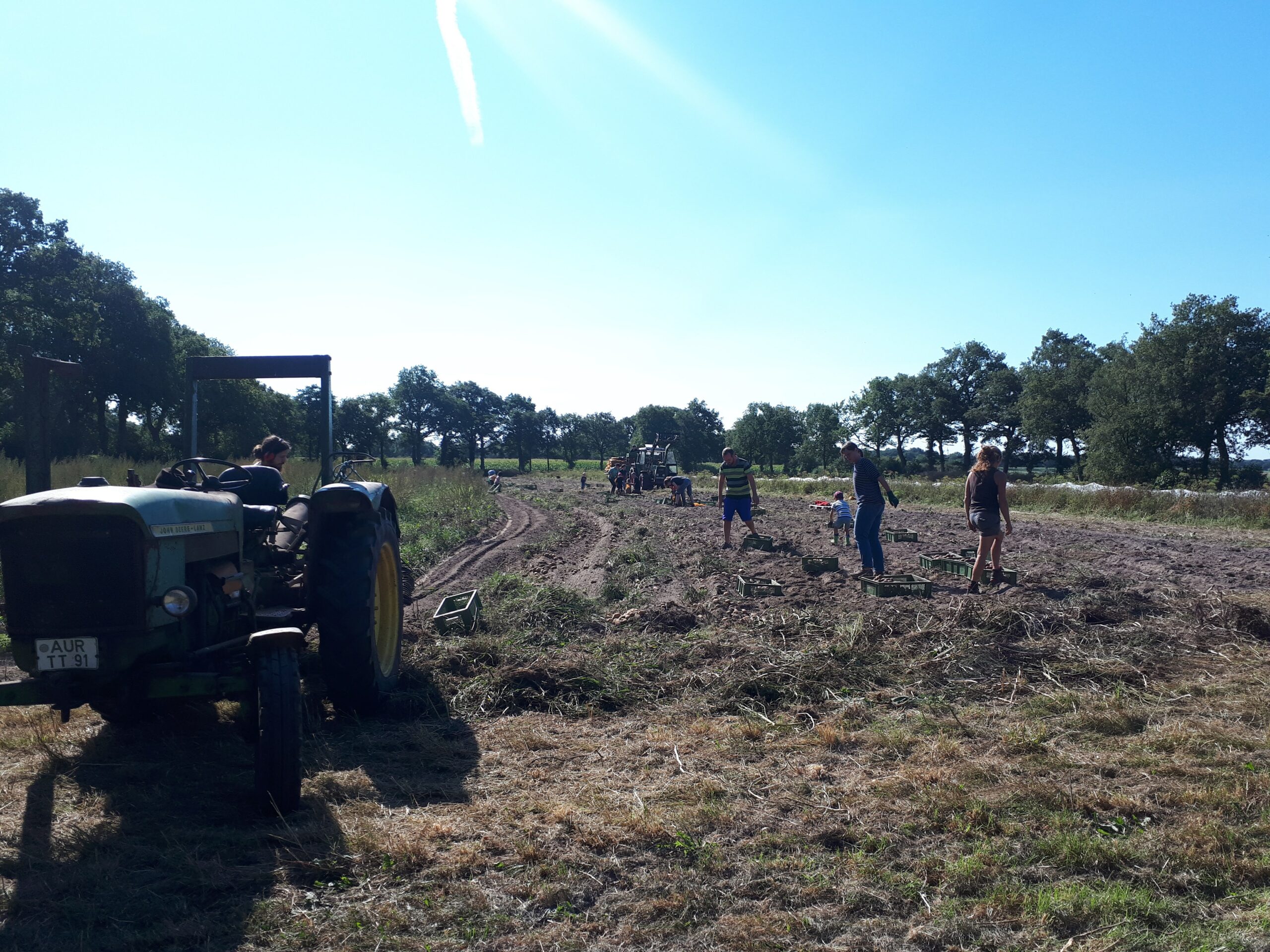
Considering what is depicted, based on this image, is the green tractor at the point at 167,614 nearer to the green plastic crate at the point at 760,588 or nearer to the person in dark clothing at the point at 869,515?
the green plastic crate at the point at 760,588

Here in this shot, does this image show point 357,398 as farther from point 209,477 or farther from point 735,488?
point 209,477

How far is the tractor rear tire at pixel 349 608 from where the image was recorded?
4.80 m

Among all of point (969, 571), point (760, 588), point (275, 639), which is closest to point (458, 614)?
point (760, 588)

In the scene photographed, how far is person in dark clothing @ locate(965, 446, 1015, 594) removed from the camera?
8.89 meters

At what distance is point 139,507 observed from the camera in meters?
3.72

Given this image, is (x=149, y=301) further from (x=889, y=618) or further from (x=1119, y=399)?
(x=1119, y=399)

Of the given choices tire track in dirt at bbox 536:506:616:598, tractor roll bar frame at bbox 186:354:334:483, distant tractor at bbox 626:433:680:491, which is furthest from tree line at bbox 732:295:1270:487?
tractor roll bar frame at bbox 186:354:334:483

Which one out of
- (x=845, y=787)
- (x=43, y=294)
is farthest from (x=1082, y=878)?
(x=43, y=294)

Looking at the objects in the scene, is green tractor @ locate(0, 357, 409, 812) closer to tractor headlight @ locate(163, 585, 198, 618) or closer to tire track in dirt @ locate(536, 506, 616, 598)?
tractor headlight @ locate(163, 585, 198, 618)

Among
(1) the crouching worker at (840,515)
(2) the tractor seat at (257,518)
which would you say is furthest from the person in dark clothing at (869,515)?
(2) the tractor seat at (257,518)

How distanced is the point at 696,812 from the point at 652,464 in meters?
29.6

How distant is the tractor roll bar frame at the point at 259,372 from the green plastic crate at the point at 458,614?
1.97 metres

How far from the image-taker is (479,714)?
539 centimetres

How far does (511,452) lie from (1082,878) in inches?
3532
